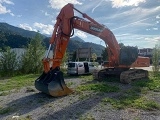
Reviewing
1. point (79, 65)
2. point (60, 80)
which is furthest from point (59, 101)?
point (79, 65)

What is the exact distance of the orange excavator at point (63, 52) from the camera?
32.0ft

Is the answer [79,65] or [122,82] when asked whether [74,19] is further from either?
[79,65]

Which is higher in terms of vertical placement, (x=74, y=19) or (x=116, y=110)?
(x=74, y=19)

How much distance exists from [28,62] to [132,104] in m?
18.8

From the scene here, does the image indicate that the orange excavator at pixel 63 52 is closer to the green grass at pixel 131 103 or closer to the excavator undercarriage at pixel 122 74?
the excavator undercarriage at pixel 122 74

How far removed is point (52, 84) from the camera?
949 centimetres

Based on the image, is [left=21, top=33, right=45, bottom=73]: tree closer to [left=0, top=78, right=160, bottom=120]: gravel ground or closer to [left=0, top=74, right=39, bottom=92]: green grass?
[left=0, top=74, right=39, bottom=92]: green grass

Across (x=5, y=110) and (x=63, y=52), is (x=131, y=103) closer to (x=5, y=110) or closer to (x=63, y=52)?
(x=63, y=52)

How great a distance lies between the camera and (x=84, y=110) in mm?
7574

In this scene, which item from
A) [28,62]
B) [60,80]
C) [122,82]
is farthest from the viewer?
[28,62]

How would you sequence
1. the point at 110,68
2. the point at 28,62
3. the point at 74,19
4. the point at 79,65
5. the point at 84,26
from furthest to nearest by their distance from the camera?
1. the point at 28,62
2. the point at 79,65
3. the point at 110,68
4. the point at 84,26
5. the point at 74,19

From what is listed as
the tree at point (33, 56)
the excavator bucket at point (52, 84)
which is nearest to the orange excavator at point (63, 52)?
the excavator bucket at point (52, 84)

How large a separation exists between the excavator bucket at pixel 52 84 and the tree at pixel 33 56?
15698 mm

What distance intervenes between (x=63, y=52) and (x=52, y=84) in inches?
75.7
